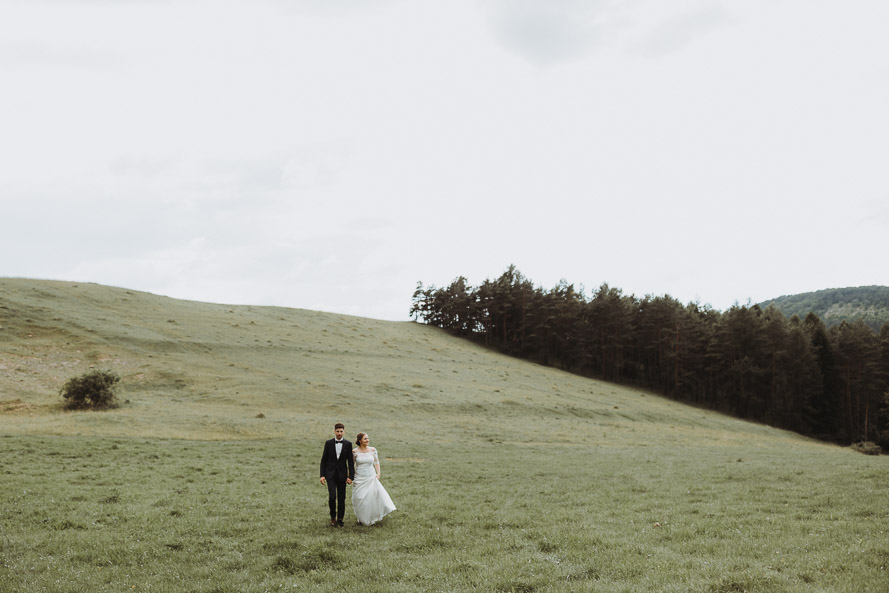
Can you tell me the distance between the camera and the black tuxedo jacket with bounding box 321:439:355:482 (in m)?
14.3

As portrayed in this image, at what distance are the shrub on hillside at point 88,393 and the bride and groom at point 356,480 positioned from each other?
3078cm

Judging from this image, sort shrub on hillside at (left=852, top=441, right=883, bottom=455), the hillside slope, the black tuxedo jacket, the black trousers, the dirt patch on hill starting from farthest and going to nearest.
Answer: shrub on hillside at (left=852, top=441, right=883, bottom=455), the hillside slope, the dirt patch on hill, the black tuxedo jacket, the black trousers

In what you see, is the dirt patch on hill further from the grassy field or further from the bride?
the bride

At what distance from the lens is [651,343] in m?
89.8

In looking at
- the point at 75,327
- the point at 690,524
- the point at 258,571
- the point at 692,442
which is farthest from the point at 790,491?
the point at 75,327

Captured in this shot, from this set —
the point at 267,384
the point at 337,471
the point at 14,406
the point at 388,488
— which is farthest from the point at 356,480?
the point at 267,384

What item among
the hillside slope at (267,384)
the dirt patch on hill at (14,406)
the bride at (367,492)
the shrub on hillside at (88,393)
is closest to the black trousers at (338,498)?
the bride at (367,492)

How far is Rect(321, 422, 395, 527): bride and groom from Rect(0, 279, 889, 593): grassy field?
0.58 m

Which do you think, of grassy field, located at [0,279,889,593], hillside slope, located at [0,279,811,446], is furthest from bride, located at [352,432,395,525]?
hillside slope, located at [0,279,811,446]

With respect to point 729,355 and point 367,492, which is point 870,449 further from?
point 367,492

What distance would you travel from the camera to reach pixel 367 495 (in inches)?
563

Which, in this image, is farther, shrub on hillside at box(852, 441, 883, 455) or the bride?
shrub on hillside at box(852, 441, 883, 455)

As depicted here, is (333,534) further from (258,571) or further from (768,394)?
(768,394)

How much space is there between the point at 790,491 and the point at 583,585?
1340cm
